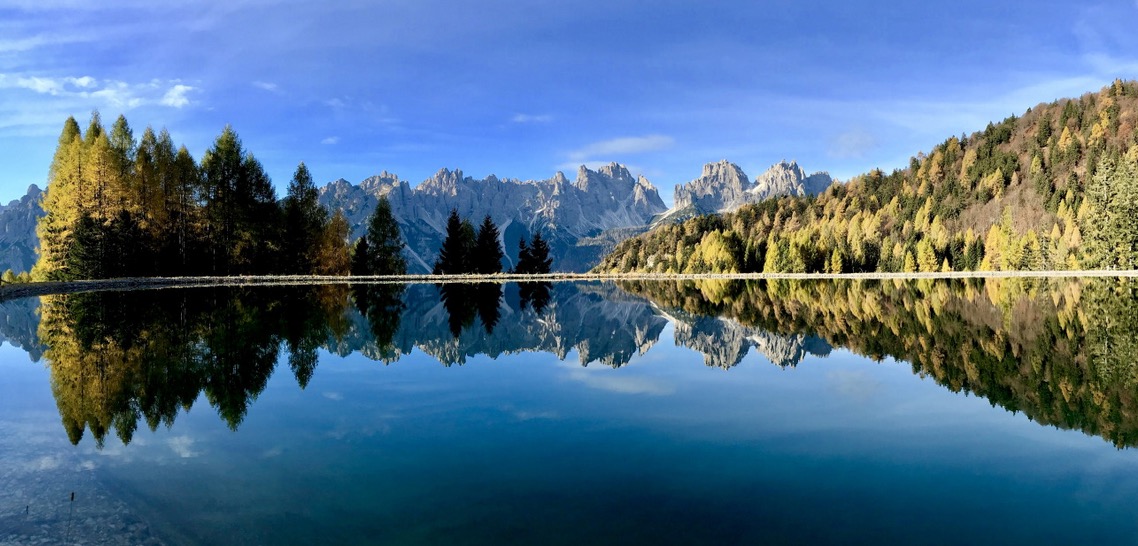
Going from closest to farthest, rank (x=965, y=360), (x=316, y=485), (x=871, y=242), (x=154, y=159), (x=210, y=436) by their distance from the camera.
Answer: (x=316, y=485)
(x=210, y=436)
(x=965, y=360)
(x=154, y=159)
(x=871, y=242)

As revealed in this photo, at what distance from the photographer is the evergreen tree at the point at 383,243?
329ft

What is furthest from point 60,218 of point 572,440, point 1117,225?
point 1117,225

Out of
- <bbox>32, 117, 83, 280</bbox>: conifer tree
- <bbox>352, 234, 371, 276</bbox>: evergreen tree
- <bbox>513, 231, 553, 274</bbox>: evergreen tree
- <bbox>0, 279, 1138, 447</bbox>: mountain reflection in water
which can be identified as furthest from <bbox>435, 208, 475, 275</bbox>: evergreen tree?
<bbox>0, 279, 1138, 447</bbox>: mountain reflection in water

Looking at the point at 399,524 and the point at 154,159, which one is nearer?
the point at 399,524

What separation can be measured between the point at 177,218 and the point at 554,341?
6800 cm

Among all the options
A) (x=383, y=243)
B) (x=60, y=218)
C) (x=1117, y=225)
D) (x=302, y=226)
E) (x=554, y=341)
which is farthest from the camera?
(x=383, y=243)

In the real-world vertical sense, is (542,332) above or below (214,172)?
below

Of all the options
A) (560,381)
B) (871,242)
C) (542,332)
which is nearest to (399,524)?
(560,381)

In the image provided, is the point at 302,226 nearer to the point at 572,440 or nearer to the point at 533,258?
the point at 533,258

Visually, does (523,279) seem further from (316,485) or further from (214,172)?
(316,485)

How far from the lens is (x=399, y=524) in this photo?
7809mm

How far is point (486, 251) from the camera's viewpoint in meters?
110

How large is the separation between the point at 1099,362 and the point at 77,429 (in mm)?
23219

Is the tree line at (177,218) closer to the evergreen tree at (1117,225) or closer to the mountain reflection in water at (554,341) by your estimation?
the mountain reflection in water at (554,341)
